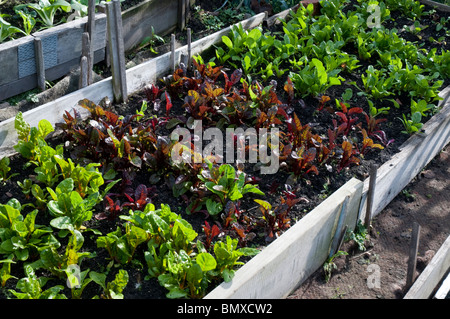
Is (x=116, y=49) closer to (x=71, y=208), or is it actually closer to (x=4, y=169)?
(x=4, y=169)

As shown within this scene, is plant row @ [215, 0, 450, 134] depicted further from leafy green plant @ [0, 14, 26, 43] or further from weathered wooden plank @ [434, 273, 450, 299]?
leafy green plant @ [0, 14, 26, 43]

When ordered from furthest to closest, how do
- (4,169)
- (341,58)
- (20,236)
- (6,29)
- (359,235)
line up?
(341,58), (6,29), (359,235), (4,169), (20,236)

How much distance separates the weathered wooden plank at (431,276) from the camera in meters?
3.10

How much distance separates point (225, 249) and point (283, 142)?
4.82 feet

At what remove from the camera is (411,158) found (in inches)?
167

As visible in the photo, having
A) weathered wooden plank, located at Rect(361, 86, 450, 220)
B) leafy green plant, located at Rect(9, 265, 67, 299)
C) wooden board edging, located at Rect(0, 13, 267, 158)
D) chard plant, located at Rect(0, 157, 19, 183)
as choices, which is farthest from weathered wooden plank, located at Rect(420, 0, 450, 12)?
leafy green plant, located at Rect(9, 265, 67, 299)

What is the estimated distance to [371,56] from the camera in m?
5.50

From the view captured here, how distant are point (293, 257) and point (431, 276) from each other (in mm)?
846

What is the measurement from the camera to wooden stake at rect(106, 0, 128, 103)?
13.2 ft

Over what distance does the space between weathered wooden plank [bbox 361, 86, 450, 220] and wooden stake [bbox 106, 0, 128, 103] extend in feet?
6.63

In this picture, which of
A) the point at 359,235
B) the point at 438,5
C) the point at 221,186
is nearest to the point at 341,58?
the point at 359,235

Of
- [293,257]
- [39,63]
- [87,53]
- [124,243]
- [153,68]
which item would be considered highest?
[87,53]

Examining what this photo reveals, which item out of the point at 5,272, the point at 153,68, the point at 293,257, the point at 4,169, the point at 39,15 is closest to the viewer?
the point at 5,272
